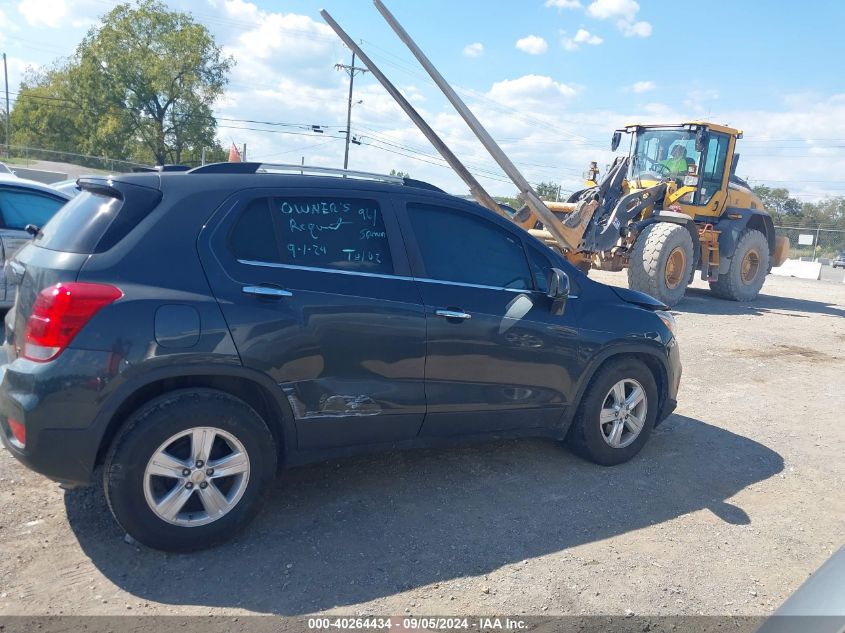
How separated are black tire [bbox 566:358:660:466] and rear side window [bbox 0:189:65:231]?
19.1ft

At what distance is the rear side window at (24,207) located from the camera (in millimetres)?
7285

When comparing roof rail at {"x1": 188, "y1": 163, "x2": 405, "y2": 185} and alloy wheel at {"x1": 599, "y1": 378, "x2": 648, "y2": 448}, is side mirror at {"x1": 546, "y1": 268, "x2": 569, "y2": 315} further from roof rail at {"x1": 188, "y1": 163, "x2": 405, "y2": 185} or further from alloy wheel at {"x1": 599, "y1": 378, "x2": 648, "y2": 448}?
roof rail at {"x1": 188, "y1": 163, "x2": 405, "y2": 185}

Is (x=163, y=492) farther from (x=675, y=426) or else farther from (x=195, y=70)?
(x=195, y=70)

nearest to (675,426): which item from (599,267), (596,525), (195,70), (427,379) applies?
(596,525)

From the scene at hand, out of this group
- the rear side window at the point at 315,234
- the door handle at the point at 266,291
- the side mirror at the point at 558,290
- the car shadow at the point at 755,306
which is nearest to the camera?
the door handle at the point at 266,291

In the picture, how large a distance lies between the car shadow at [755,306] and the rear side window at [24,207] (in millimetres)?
10173

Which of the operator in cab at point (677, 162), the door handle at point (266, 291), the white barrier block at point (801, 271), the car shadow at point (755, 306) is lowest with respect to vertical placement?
the car shadow at point (755, 306)

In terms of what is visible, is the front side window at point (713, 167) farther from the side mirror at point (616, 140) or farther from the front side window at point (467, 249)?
the front side window at point (467, 249)

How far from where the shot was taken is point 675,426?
19.5ft

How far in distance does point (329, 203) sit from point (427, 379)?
113 centimetres

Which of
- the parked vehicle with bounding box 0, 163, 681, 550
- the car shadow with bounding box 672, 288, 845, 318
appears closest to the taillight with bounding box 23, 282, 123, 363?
the parked vehicle with bounding box 0, 163, 681, 550

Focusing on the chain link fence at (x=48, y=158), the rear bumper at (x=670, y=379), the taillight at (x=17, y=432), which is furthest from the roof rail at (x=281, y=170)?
the chain link fence at (x=48, y=158)

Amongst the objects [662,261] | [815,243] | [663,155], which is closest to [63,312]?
[662,261]

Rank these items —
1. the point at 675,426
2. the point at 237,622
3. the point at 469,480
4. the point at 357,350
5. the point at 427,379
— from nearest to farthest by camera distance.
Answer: the point at 237,622, the point at 357,350, the point at 427,379, the point at 469,480, the point at 675,426
